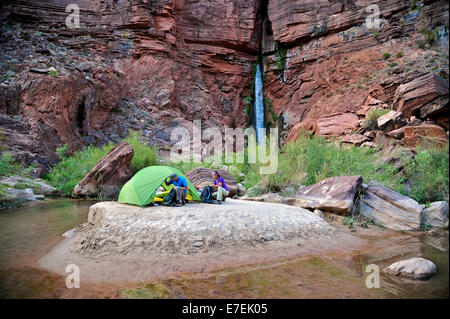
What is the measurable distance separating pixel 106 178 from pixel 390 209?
9711 millimetres

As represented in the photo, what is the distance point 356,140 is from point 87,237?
→ 11.8 m

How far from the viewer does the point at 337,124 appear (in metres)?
15.8

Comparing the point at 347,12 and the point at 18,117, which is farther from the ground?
the point at 347,12

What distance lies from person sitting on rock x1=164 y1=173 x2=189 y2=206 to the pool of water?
8.17ft

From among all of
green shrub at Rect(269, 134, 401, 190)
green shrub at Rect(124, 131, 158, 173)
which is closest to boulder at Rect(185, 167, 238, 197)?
green shrub at Rect(269, 134, 401, 190)

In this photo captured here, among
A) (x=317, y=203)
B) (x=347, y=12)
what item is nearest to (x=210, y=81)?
(x=347, y=12)

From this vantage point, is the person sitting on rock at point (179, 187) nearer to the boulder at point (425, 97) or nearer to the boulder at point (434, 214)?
the boulder at point (434, 214)

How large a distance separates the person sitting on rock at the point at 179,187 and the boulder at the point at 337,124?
36.2 ft

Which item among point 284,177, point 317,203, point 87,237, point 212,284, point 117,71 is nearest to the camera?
point 212,284

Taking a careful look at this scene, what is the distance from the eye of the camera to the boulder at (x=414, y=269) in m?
3.68

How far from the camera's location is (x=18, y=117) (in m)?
15.1

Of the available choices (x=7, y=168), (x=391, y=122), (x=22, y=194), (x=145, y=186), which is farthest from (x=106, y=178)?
(x=391, y=122)

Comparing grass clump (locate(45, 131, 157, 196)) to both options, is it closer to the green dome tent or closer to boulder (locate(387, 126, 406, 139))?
the green dome tent

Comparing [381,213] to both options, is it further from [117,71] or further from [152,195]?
[117,71]
